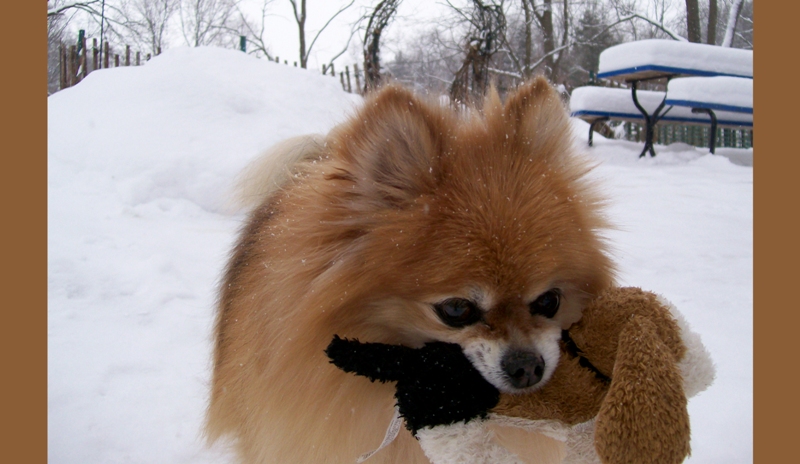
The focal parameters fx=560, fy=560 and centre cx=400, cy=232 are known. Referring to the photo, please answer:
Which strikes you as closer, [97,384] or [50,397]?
[50,397]

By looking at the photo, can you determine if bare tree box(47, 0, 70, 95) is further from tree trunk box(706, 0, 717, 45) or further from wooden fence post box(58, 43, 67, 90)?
tree trunk box(706, 0, 717, 45)

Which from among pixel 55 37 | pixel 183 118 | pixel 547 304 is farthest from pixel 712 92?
pixel 55 37

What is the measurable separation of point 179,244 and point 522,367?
3.88 meters

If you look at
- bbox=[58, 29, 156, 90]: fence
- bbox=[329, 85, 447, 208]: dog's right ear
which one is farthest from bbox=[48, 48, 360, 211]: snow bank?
bbox=[329, 85, 447, 208]: dog's right ear

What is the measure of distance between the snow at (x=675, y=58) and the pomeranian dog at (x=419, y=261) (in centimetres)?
813

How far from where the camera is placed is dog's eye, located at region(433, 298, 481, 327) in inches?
58.3

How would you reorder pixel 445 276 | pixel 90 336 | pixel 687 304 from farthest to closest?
pixel 687 304
pixel 90 336
pixel 445 276

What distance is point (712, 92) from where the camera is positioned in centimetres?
856

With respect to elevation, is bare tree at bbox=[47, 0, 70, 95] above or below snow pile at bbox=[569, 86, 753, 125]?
above

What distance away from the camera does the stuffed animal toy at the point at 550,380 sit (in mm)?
1375

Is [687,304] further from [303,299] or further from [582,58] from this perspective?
[582,58]

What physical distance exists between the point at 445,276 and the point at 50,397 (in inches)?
84.7

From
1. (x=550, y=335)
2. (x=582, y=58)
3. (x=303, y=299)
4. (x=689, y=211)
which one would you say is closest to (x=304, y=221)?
(x=303, y=299)

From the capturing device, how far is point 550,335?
1.54 meters
